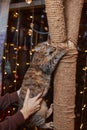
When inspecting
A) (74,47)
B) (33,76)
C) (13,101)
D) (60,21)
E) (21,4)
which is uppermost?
(21,4)

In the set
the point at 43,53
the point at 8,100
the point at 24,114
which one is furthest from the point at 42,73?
the point at 8,100

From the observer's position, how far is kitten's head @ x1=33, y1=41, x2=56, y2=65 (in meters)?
1.18

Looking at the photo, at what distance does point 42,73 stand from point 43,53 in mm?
114

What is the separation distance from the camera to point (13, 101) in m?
1.60

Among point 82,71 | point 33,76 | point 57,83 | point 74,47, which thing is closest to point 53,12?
point 74,47

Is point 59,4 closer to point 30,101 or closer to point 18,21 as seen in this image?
point 30,101

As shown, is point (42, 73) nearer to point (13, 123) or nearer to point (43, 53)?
point (43, 53)

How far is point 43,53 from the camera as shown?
4.09 feet

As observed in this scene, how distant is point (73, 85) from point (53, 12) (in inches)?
13.2

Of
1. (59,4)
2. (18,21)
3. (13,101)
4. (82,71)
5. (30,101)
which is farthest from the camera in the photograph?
(18,21)

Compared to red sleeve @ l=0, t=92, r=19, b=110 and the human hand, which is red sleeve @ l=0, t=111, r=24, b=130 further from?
red sleeve @ l=0, t=92, r=19, b=110

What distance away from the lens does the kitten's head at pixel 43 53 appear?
1.18 m

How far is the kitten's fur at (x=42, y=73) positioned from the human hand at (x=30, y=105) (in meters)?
0.02

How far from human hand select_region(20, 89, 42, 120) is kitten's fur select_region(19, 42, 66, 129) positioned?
0.02m
